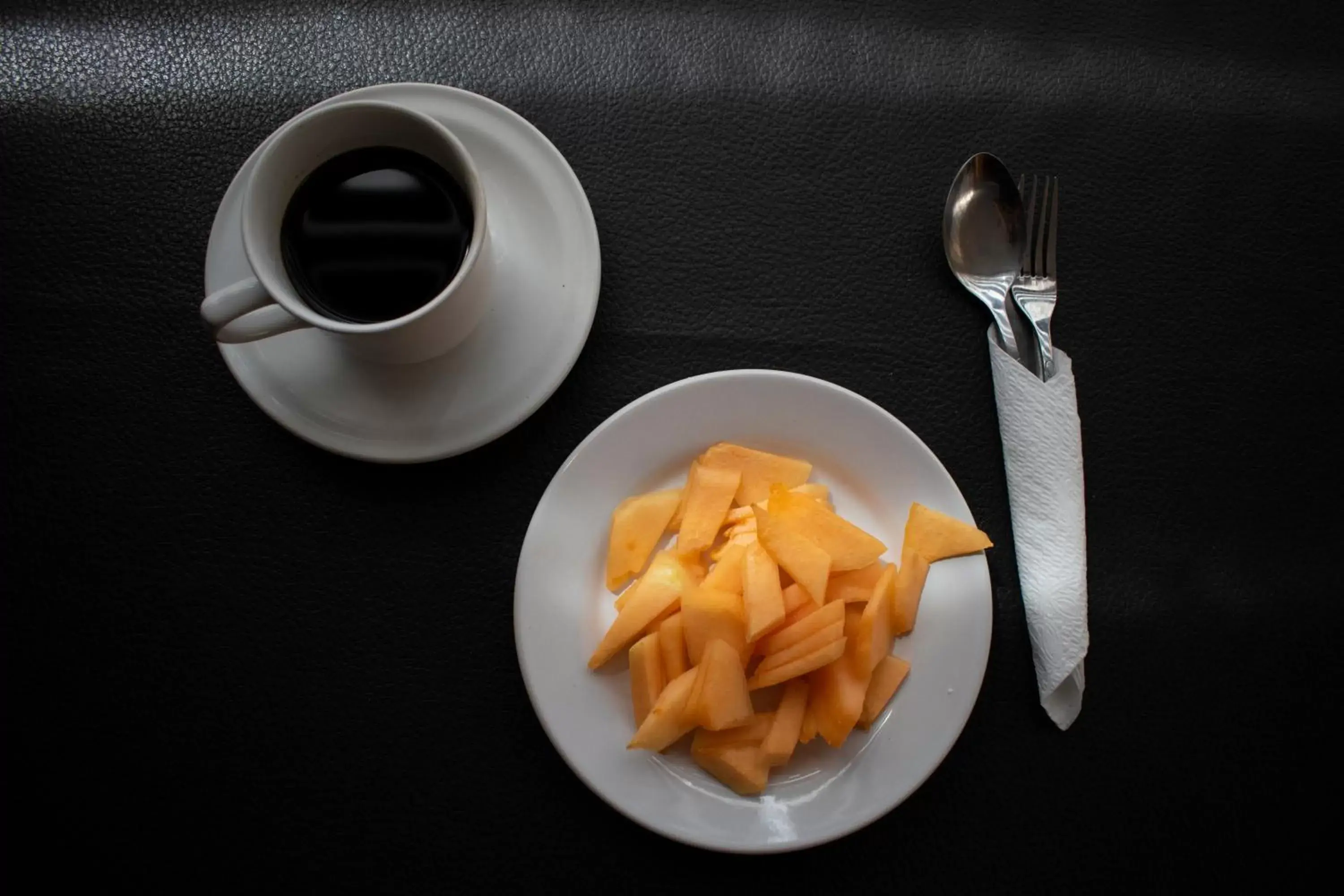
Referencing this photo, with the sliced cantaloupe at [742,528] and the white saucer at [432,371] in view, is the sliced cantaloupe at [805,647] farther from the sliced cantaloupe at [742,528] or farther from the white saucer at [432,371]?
the white saucer at [432,371]

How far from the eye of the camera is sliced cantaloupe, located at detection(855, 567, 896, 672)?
2.10 feet

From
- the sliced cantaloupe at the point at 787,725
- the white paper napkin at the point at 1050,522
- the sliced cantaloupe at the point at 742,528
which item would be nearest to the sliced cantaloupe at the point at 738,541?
the sliced cantaloupe at the point at 742,528

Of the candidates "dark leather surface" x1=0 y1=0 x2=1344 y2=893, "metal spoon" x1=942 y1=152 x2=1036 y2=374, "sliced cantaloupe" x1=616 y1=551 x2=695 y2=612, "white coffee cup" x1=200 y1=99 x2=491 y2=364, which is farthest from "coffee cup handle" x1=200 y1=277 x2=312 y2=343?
"metal spoon" x1=942 y1=152 x2=1036 y2=374

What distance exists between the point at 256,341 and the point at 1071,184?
673 millimetres

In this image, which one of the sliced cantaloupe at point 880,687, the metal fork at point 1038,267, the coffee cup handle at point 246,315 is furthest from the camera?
the metal fork at point 1038,267

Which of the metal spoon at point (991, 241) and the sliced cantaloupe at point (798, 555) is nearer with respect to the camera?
the sliced cantaloupe at point (798, 555)

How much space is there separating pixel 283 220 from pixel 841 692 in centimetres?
49

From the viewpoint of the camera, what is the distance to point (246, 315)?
1.91 feet

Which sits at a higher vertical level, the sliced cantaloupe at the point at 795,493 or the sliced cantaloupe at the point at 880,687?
the sliced cantaloupe at the point at 795,493

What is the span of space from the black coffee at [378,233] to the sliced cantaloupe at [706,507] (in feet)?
0.75

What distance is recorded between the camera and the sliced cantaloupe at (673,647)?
0.65m

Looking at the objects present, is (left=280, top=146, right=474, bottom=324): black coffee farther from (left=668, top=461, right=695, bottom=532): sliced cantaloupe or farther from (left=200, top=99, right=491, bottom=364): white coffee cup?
(left=668, top=461, right=695, bottom=532): sliced cantaloupe

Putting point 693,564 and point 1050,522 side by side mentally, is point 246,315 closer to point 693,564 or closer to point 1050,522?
point 693,564

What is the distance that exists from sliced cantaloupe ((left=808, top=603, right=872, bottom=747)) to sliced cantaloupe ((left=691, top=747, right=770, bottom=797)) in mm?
50
